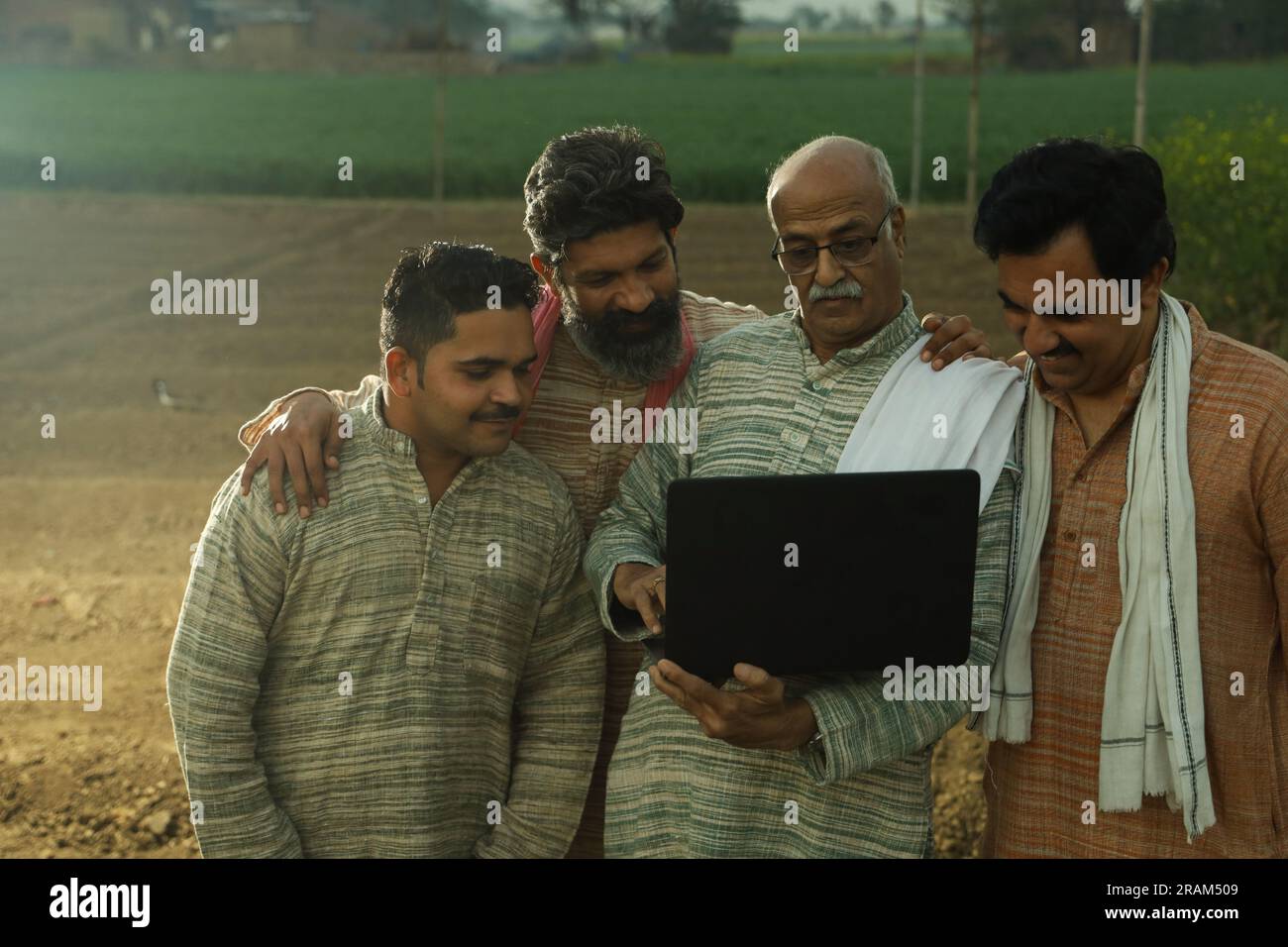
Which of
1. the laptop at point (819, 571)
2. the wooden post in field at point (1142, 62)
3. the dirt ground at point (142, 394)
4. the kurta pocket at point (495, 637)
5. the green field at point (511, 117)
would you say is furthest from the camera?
the green field at point (511, 117)

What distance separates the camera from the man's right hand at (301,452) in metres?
2.94

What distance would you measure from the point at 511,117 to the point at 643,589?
3522 centimetres

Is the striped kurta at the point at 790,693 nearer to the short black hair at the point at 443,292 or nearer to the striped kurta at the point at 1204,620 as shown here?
the striped kurta at the point at 1204,620

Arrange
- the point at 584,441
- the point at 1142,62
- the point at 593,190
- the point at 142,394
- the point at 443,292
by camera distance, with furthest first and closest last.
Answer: the point at 142,394 → the point at 1142,62 → the point at 584,441 → the point at 593,190 → the point at 443,292

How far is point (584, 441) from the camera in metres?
3.35

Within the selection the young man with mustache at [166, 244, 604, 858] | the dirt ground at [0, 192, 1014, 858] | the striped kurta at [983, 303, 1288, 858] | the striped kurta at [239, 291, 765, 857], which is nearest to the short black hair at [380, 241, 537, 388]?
the young man with mustache at [166, 244, 604, 858]

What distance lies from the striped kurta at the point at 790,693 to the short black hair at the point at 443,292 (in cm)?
45

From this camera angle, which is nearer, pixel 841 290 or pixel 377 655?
pixel 841 290

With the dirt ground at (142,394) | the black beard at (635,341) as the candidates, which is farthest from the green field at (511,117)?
the black beard at (635,341)

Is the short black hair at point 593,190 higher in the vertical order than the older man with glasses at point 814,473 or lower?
higher

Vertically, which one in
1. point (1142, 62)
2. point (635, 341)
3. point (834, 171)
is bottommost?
point (635, 341)

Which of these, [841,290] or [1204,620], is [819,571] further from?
[1204,620]

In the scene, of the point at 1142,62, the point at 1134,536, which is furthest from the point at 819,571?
the point at 1142,62

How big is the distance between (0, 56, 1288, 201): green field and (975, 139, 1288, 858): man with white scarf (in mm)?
20402
